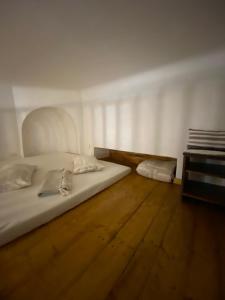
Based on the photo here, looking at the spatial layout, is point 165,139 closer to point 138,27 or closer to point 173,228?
point 173,228

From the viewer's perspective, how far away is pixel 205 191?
69.0 inches

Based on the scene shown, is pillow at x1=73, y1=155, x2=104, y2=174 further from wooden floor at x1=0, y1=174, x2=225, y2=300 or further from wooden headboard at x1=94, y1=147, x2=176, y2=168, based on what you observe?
wooden headboard at x1=94, y1=147, x2=176, y2=168

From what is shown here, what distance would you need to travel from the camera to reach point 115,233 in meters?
1.29

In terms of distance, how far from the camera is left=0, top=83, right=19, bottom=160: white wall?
2369 millimetres

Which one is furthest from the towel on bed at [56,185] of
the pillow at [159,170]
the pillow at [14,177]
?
the pillow at [159,170]

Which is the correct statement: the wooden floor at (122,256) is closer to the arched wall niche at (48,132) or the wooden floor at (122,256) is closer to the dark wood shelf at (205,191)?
the dark wood shelf at (205,191)

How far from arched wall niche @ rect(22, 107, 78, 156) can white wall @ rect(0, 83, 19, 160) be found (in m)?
0.35

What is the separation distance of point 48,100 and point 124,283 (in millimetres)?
→ 3002

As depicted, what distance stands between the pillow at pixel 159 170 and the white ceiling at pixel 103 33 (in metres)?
1.53

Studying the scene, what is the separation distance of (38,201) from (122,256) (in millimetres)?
1006

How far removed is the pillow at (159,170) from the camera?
2.27 meters

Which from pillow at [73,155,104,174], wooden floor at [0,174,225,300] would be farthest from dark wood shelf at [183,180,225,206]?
pillow at [73,155,104,174]

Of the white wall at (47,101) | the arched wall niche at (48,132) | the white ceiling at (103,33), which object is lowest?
the arched wall niche at (48,132)

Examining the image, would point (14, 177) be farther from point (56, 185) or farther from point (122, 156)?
point (122, 156)
